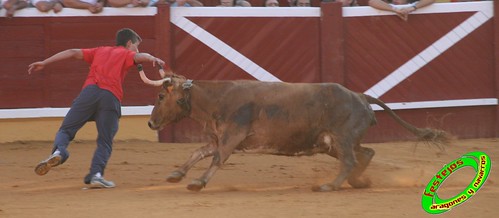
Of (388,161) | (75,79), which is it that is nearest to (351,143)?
(388,161)

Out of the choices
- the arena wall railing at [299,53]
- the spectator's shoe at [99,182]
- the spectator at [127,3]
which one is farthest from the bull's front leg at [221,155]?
the spectator at [127,3]

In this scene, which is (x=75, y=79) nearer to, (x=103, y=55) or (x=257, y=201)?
(x=103, y=55)

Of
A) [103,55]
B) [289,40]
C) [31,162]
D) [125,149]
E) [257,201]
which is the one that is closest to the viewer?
[257,201]

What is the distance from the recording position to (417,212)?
6.99 metres

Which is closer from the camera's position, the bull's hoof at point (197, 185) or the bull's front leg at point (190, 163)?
the bull's hoof at point (197, 185)

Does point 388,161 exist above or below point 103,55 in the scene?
below

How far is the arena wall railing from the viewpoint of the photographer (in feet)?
36.5

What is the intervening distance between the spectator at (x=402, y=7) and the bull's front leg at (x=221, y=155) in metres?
3.94

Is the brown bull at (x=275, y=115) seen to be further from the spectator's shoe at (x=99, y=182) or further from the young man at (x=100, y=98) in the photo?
the spectator's shoe at (x=99, y=182)

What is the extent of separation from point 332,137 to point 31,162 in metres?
3.22

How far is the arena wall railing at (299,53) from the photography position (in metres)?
11.1

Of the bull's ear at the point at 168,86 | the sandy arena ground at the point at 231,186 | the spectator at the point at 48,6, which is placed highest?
the spectator at the point at 48,6

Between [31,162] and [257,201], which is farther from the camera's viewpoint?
[31,162]

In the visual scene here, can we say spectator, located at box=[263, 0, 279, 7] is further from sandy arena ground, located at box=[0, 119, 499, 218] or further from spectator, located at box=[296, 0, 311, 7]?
sandy arena ground, located at box=[0, 119, 499, 218]
